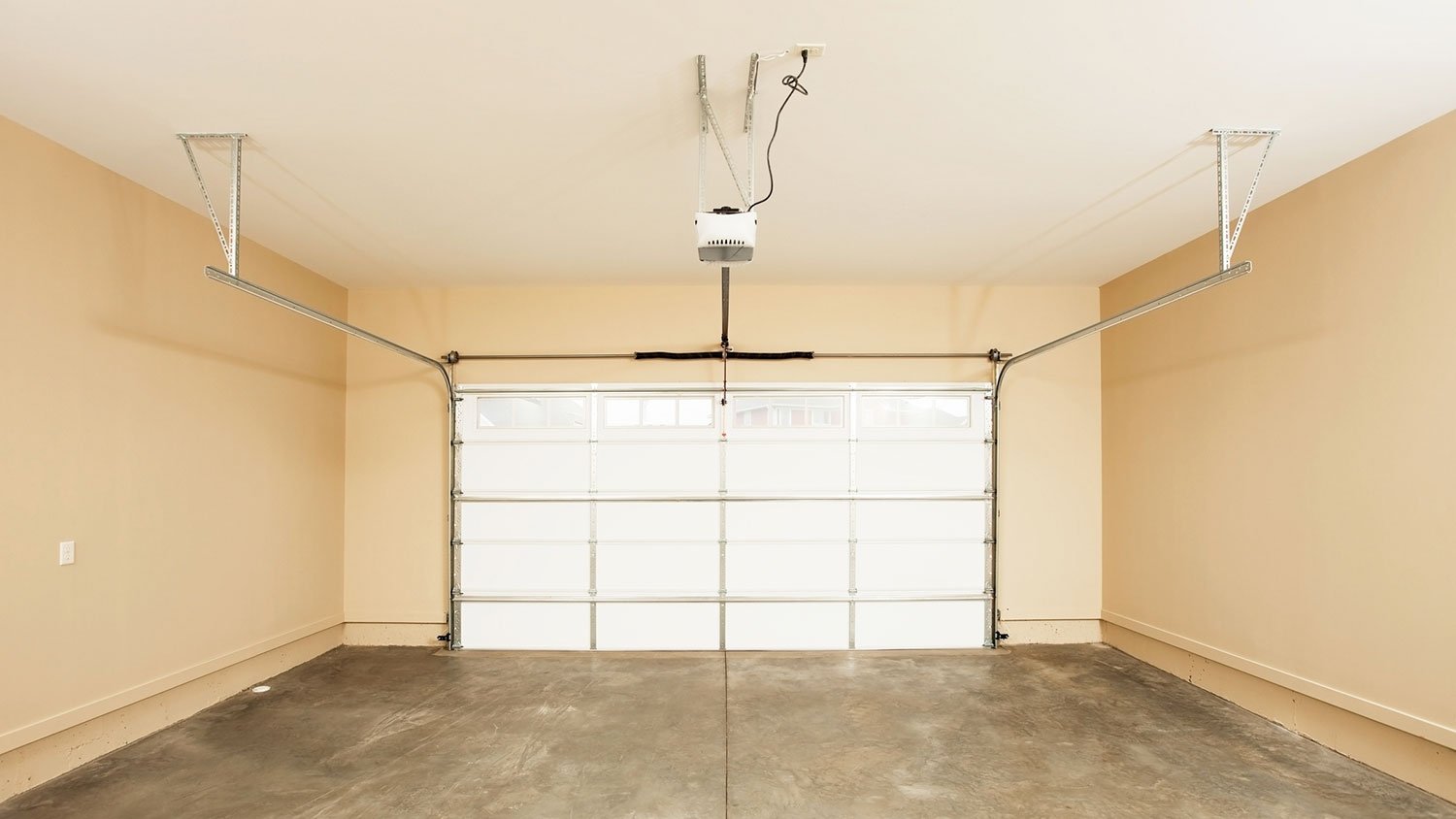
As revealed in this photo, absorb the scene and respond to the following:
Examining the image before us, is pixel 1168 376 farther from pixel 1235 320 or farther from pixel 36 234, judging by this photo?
pixel 36 234

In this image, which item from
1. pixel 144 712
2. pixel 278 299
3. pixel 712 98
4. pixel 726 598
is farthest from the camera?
pixel 726 598

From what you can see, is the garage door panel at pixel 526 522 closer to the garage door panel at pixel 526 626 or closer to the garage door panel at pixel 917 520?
the garage door panel at pixel 526 626

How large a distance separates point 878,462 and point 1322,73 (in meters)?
3.37

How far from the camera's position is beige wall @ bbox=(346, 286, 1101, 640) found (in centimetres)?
504

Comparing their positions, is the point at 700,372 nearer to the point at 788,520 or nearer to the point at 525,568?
the point at 788,520

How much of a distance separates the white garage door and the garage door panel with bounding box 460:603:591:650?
0.05 feet

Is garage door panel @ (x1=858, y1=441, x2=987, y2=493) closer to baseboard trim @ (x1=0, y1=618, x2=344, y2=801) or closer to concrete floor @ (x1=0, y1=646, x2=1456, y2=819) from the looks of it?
concrete floor @ (x1=0, y1=646, x2=1456, y2=819)

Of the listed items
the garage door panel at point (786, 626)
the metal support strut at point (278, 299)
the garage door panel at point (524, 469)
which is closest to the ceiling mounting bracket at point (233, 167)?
the metal support strut at point (278, 299)

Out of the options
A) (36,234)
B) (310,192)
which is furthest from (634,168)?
(36,234)

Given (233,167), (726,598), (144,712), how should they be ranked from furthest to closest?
(726,598) → (144,712) → (233,167)

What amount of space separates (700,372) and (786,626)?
219 cm

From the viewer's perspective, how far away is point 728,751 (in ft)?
10.4

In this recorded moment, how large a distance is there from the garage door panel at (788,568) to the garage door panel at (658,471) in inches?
23.9

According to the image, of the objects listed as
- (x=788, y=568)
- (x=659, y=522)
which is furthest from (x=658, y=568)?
(x=788, y=568)
